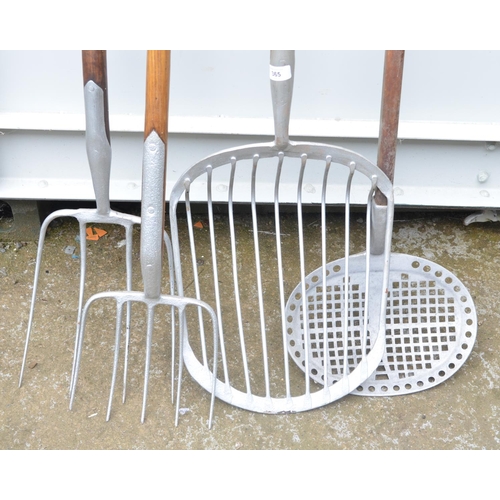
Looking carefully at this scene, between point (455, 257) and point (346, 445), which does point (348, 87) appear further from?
point (346, 445)

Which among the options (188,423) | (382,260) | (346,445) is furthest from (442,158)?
(188,423)

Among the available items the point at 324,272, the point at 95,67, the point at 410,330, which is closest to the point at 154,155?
the point at 95,67

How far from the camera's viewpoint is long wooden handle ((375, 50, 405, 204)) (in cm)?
152

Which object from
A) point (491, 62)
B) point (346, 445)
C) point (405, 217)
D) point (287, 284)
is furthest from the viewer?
point (405, 217)

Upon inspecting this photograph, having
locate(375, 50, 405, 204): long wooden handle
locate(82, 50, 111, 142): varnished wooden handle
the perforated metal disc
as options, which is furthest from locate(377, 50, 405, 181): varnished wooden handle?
locate(82, 50, 111, 142): varnished wooden handle

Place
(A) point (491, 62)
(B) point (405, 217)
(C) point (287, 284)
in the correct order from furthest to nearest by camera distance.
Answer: (B) point (405, 217), (C) point (287, 284), (A) point (491, 62)

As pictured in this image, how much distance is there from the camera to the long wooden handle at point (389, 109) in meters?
1.52

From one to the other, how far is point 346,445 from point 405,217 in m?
0.89

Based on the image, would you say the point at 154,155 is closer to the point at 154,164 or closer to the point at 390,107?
the point at 154,164

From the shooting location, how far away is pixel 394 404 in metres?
1.63

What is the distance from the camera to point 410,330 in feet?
5.66

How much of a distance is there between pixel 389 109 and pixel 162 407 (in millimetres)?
871

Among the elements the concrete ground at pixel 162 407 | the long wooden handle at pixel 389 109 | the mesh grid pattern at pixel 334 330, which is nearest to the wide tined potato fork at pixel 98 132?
the concrete ground at pixel 162 407

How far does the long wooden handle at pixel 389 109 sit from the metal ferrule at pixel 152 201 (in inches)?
20.6
